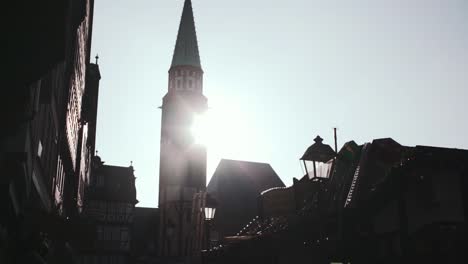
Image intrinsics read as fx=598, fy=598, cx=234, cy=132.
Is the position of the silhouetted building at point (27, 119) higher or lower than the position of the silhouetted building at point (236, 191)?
lower

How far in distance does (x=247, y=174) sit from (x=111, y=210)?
20122mm

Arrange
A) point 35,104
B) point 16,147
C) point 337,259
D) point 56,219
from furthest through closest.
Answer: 1. point 56,219
2. point 337,259
3. point 35,104
4. point 16,147

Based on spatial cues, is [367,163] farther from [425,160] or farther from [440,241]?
[440,241]

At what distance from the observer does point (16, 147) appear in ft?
34.6

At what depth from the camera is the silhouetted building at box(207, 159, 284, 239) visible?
71875mm

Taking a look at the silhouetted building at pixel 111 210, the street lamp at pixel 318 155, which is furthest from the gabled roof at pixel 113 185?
the street lamp at pixel 318 155

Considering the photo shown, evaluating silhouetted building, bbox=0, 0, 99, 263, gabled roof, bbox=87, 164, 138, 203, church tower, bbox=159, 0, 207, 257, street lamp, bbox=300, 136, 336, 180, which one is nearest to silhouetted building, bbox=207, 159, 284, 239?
church tower, bbox=159, 0, 207, 257

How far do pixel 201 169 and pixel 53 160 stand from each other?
180ft

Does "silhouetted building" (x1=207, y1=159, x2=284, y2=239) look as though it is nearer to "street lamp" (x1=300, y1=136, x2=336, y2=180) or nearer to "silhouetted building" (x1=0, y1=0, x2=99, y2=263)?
"street lamp" (x1=300, y1=136, x2=336, y2=180)

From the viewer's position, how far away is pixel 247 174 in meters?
75.2

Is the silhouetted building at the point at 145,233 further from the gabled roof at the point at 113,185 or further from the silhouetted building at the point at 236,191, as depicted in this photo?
the gabled roof at the point at 113,185

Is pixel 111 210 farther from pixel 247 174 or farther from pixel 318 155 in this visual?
pixel 318 155

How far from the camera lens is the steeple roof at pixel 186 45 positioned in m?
80.4

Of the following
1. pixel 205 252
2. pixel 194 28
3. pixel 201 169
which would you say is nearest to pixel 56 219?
pixel 205 252
